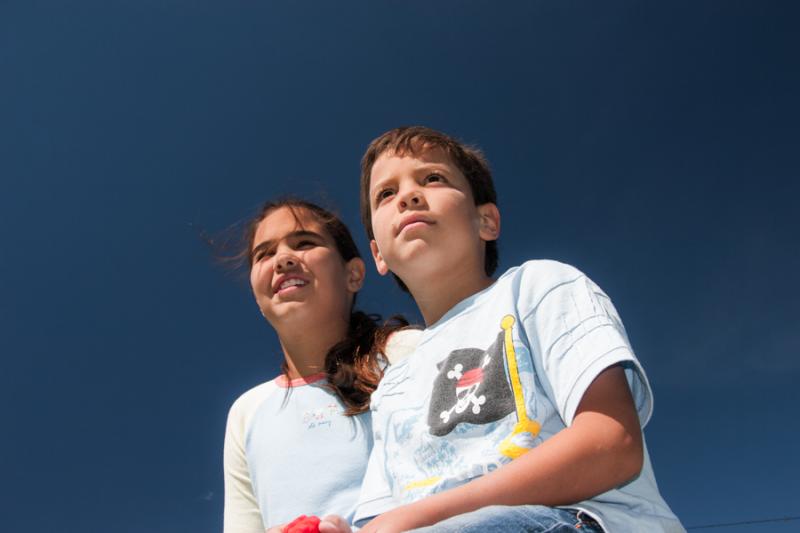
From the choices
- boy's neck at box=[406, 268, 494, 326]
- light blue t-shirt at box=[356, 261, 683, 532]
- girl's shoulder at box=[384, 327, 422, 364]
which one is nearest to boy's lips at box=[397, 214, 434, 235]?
boy's neck at box=[406, 268, 494, 326]

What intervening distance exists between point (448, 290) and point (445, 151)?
54 cm

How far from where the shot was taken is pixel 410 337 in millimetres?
2734

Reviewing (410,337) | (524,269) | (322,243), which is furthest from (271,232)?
(524,269)

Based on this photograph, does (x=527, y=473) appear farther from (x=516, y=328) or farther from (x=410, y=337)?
(x=410, y=337)

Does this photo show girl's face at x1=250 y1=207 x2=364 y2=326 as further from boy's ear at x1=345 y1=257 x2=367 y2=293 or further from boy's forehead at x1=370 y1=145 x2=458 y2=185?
boy's forehead at x1=370 y1=145 x2=458 y2=185

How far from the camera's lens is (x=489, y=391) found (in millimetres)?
1592

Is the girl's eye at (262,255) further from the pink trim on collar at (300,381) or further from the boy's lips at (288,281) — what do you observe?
the pink trim on collar at (300,381)

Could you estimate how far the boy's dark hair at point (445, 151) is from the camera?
2352mm

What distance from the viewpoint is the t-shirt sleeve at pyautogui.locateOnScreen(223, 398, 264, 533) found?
271 cm

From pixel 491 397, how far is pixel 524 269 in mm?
383

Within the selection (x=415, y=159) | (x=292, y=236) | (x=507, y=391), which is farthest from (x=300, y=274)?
(x=507, y=391)

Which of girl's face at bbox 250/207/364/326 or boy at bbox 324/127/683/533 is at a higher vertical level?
girl's face at bbox 250/207/364/326

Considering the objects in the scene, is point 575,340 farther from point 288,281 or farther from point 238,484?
point 238,484

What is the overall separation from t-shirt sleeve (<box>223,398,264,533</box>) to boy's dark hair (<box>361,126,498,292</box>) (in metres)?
1.18
